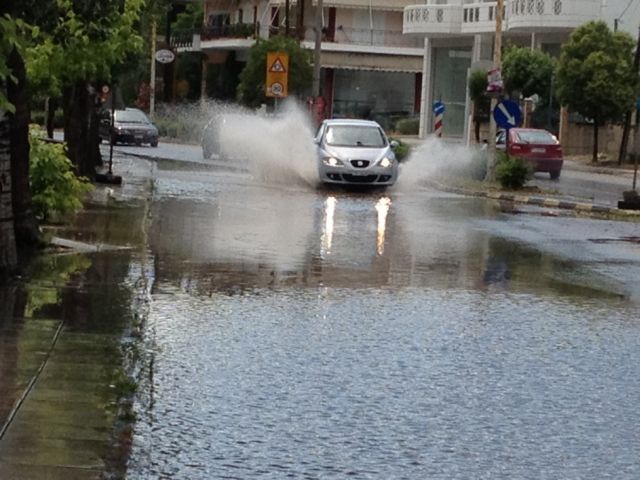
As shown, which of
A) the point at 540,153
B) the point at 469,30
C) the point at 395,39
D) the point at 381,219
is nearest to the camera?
the point at 381,219

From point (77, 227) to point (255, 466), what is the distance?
12655mm

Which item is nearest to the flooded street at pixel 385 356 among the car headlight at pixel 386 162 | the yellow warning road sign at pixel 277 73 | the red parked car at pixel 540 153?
the car headlight at pixel 386 162

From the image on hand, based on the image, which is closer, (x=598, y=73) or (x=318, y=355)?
(x=318, y=355)

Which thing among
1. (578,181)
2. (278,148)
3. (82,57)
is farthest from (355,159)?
(578,181)

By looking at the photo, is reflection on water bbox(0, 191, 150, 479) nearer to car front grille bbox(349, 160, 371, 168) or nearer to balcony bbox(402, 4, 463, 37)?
car front grille bbox(349, 160, 371, 168)

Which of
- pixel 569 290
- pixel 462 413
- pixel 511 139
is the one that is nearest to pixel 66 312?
pixel 462 413

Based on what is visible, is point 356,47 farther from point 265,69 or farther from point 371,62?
point 265,69

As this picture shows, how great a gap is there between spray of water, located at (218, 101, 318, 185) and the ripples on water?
795 inches

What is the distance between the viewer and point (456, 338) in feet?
41.3

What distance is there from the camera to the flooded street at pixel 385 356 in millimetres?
8523

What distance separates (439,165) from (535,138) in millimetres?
5383

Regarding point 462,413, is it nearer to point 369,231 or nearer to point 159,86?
point 369,231

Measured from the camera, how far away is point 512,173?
114 ft

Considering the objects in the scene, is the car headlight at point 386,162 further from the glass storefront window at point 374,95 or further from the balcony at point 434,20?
the glass storefront window at point 374,95
